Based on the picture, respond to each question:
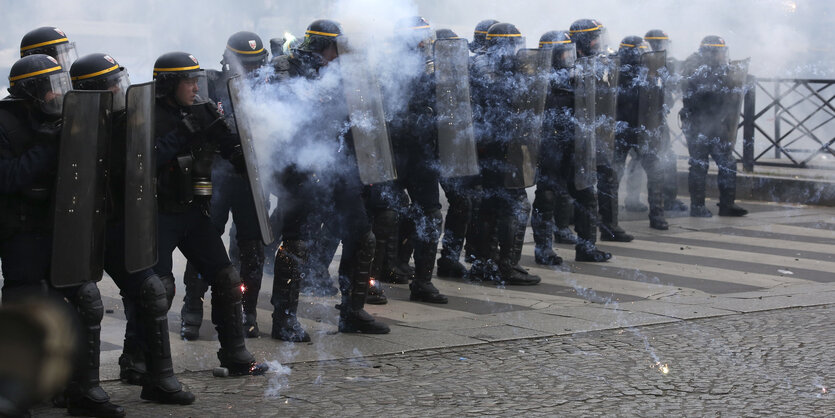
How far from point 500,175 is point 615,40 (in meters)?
6.28

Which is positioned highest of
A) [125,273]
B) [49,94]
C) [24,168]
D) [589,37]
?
[589,37]

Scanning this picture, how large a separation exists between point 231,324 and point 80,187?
1047 mm

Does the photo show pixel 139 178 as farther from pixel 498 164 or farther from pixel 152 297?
pixel 498 164

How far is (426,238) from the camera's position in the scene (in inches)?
261

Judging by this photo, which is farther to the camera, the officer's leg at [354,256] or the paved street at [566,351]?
the officer's leg at [354,256]

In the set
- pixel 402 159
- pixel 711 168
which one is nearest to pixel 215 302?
pixel 402 159

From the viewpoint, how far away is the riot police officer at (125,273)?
4.27 meters

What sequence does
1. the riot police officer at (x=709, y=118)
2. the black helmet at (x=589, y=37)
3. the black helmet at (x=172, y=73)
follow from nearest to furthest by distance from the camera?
the black helmet at (x=172, y=73)
the black helmet at (x=589, y=37)
the riot police officer at (x=709, y=118)

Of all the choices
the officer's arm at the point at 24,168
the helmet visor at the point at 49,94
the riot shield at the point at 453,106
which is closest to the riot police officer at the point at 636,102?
the riot shield at the point at 453,106

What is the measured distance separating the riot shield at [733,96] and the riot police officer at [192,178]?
6.76 m

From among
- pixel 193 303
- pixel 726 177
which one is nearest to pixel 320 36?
pixel 193 303

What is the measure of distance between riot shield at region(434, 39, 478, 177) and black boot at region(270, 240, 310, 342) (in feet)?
4.51

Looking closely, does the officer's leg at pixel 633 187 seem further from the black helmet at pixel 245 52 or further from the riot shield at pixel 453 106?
the black helmet at pixel 245 52

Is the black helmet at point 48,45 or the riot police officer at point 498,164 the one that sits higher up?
the black helmet at point 48,45
